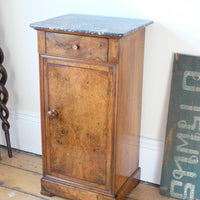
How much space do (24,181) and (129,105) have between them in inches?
35.0

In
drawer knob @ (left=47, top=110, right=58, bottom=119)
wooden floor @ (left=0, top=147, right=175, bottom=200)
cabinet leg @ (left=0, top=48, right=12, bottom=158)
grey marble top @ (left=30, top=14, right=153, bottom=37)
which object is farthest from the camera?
cabinet leg @ (left=0, top=48, right=12, bottom=158)

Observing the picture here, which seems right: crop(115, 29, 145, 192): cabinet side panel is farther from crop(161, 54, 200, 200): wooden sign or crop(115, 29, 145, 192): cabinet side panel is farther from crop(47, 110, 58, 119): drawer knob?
crop(47, 110, 58, 119): drawer knob

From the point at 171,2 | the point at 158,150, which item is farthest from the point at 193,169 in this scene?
the point at 171,2

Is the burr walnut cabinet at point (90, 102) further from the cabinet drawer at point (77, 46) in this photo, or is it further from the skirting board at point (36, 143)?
the skirting board at point (36, 143)

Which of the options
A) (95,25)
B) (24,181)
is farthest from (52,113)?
(24,181)

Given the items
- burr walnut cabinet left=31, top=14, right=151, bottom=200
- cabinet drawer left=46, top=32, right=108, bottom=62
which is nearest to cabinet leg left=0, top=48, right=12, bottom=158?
burr walnut cabinet left=31, top=14, right=151, bottom=200

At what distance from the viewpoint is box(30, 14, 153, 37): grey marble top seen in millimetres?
1711

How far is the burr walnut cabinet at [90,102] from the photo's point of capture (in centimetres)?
179

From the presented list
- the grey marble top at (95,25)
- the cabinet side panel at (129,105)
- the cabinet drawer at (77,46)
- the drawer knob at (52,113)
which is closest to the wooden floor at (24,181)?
the cabinet side panel at (129,105)

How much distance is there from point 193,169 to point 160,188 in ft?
0.81

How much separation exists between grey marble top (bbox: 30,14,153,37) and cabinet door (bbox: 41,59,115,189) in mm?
179

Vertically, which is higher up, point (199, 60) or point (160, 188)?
point (199, 60)

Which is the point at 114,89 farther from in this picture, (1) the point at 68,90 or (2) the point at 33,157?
(2) the point at 33,157

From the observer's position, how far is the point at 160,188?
2.25m
